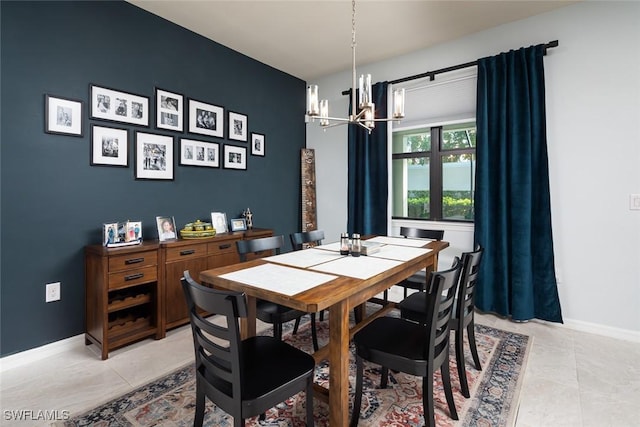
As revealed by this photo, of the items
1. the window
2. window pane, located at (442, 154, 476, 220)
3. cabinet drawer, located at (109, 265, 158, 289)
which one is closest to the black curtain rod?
the window

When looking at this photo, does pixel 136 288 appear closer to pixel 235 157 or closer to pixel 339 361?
A: pixel 235 157

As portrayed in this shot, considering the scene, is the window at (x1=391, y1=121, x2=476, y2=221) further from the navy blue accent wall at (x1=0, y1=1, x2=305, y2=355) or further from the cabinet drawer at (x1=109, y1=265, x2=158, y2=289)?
the cabinet drawer at (x1=109, y1=265, x2=158, y2=289)

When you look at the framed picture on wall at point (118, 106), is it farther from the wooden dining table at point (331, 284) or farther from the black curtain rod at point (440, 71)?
the black curtain rod at point (440, 71)

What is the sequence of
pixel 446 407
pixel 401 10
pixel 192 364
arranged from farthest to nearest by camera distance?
pixel 401 10 < pixel 192 364 < pixel 446 407

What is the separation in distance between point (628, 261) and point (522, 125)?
57.7 inches

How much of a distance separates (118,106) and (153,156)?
0.50 metres

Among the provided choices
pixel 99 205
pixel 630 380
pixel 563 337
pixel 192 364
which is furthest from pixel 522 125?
pixel 99 205

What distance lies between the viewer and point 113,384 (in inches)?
80.2

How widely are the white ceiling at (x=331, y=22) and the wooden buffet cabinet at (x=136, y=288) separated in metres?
2.14

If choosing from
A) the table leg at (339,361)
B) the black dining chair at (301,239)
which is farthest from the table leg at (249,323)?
the black dining chair at (301,239)

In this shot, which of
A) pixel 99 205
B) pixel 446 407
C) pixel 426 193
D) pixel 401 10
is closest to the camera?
pixel 446 407

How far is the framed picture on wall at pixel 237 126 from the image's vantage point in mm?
3744

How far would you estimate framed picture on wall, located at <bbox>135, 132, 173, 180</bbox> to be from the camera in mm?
2912

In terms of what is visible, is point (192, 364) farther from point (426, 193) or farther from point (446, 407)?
point (426, 193)
